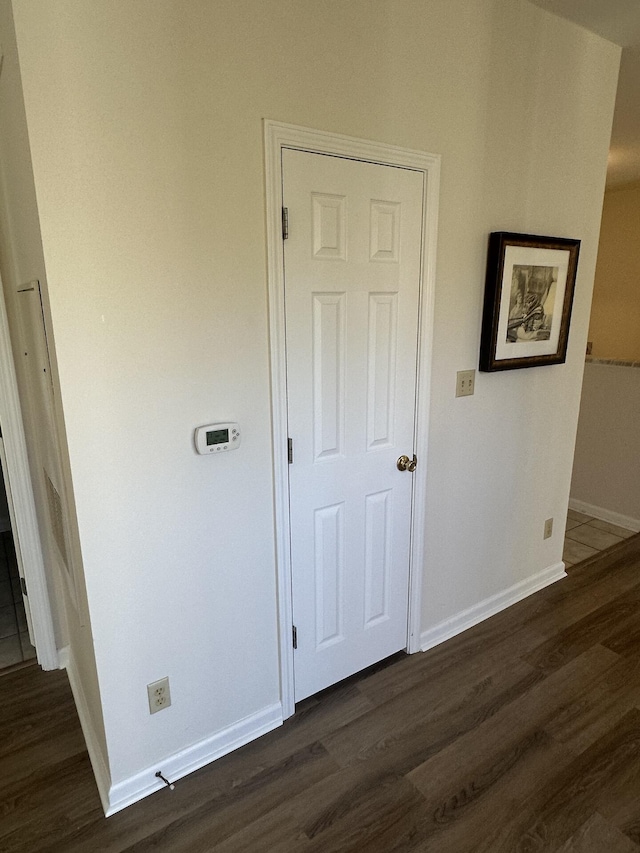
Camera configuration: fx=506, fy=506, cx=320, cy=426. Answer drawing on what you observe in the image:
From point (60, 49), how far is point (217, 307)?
67cm

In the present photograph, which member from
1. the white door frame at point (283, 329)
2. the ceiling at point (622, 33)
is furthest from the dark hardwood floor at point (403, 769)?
the ceiling at point (622, 33)

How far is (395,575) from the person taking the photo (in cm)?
217

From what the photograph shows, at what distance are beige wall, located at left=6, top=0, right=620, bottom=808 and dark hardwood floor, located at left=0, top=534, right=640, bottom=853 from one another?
184mm

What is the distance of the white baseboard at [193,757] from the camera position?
161 cm

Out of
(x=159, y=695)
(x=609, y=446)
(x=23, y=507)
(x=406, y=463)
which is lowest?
(x=159, y=695)

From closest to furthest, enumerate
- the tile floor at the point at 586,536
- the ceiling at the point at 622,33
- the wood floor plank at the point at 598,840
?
the wood floor plank at the point at 598,840 → the ceiling at the point at 622,33 → the tile floor at the point at 586,536

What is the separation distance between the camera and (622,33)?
2162 millimetres

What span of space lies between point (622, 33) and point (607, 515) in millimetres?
2894

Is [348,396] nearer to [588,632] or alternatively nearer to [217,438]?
[217,438]

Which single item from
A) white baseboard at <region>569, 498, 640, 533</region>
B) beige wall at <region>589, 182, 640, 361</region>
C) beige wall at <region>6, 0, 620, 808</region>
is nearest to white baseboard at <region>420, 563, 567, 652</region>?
beige wall at <region>6, 0, 620, 808</region>

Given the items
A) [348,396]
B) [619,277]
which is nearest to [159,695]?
[348,396]

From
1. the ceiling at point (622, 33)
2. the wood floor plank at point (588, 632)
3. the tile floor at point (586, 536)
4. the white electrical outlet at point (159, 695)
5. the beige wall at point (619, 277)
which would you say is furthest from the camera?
the beige wall at point (619, 277)

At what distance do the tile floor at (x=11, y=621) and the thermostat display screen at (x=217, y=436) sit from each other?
63.9 inches

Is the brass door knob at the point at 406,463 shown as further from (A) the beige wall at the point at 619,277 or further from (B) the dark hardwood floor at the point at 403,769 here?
(A) the beige wall at the point at 619,277
